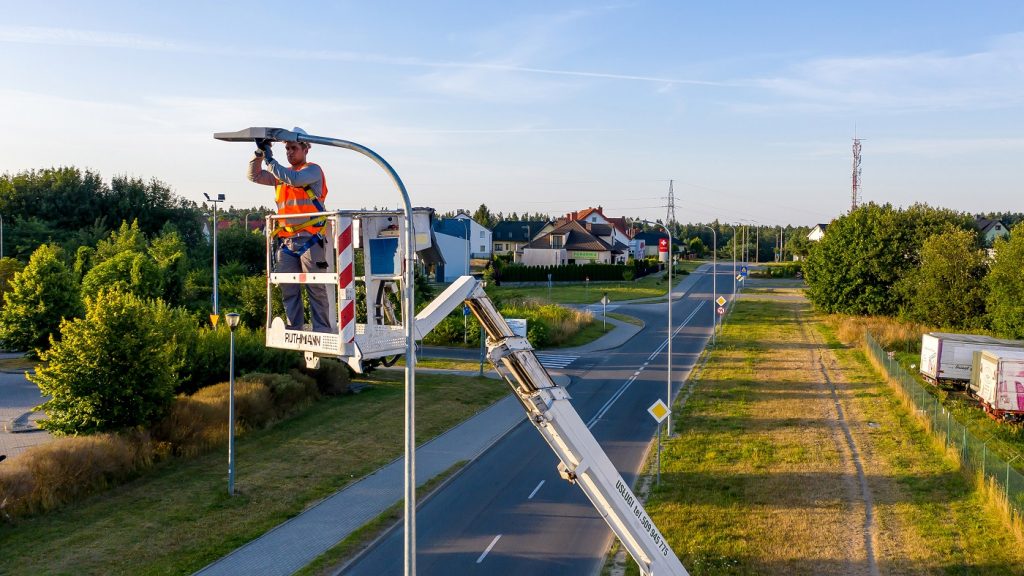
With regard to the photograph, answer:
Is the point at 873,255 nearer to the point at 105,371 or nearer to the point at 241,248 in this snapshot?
the point at 241,248

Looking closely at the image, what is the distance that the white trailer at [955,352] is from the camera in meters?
29.7

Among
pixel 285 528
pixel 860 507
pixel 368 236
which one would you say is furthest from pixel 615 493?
pixel 860 507

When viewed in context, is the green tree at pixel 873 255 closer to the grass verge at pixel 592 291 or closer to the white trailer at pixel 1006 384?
the grass verge at pixel 592 291

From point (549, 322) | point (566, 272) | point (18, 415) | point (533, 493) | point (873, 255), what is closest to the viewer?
point (533, 493)

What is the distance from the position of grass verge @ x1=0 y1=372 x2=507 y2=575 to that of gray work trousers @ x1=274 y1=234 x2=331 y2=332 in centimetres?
927

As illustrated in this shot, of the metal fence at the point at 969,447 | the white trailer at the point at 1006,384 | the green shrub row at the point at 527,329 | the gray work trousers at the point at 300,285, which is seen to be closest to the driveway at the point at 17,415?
the gray work trousers at the point at 300,285

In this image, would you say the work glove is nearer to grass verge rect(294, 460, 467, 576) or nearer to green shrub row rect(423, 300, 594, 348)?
grass verge rect(294, 460, 467, 576)

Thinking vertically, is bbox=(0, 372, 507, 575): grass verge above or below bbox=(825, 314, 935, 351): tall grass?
below

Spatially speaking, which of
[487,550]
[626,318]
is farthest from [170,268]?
[626,318]

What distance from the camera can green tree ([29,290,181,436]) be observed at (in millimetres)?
18078

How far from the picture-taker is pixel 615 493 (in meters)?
8.89

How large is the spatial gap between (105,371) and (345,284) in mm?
14893

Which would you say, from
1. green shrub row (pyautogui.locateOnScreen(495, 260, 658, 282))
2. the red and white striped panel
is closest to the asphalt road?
the red and white striped panel

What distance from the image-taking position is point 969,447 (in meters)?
20.0
